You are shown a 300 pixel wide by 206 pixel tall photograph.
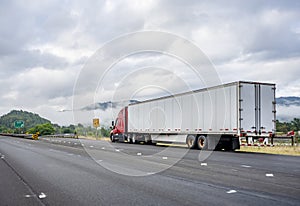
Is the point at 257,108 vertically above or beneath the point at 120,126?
above

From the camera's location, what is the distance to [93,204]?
7.93 metres

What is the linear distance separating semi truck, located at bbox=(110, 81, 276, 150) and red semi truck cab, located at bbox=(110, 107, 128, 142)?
8.60 metres

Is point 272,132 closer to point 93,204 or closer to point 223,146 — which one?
point 223,146

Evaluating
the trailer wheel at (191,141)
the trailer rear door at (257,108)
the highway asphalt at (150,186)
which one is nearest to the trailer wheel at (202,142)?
the trailer wheel at (191,141)

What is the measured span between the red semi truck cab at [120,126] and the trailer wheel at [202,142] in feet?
46.1

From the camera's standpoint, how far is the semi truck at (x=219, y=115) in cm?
2370

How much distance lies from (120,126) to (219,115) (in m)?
19.1

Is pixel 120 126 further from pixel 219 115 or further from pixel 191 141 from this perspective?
pixel 219 115

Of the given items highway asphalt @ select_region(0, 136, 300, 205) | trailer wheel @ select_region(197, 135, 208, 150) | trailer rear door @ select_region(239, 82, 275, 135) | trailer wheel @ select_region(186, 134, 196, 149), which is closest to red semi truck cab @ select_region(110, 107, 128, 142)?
trailer wheel @ select_region(186, 134, 196, 149)

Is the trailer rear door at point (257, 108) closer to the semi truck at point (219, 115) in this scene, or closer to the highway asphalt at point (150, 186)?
the semi truck at point (219, 115)

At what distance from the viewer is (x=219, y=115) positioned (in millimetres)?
24812

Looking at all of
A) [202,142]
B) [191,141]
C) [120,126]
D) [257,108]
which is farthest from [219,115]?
[120,126]

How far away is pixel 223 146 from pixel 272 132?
3.27 m

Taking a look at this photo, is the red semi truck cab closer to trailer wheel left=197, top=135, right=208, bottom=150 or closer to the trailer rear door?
trailer wheel left=197, top=135, right=208, bottom=150
